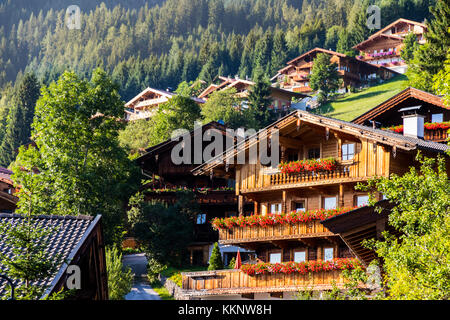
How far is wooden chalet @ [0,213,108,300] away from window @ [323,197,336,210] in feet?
48.8

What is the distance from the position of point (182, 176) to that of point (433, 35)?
2357 centimetres

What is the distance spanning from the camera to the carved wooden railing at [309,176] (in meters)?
31.4

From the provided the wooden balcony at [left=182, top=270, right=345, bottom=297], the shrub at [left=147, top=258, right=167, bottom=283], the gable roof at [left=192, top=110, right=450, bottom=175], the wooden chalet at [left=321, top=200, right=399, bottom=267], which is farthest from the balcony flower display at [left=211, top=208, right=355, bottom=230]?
the shrub at [left=147, top=258, right=167, bottom=283]

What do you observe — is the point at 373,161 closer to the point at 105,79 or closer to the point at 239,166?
the point at 239,166

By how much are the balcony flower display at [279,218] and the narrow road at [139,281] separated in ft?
23.1

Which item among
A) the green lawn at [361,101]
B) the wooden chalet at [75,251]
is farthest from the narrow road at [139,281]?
the green lawn at [361,101]

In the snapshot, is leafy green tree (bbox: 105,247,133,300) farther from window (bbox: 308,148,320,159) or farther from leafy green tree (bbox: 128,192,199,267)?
window (bbox: 308,148,320,159)

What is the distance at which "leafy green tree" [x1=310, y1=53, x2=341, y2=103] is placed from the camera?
96.2 m

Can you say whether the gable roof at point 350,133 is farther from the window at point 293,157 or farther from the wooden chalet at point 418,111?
the wooden chalet at point 418,111

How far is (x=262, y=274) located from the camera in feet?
105

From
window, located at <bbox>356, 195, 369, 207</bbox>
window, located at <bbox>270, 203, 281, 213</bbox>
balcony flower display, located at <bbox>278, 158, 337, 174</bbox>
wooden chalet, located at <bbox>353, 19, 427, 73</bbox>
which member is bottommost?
window, located at <bbox>270, 203, 281, 213</bbox>

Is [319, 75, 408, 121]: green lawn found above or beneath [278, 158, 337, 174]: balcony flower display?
above

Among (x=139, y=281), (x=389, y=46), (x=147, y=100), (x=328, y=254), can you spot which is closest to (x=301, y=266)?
(x=328, y=254)
